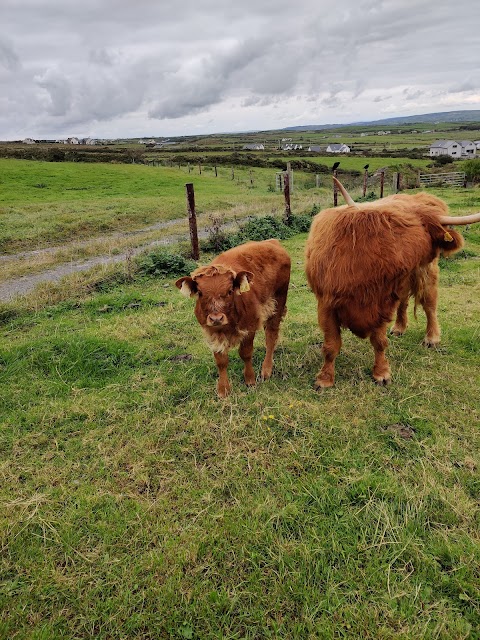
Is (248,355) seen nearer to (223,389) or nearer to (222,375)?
(222,375)

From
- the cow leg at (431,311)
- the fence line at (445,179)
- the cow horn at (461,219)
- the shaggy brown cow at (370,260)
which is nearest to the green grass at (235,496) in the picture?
the cow leg at (431,311)

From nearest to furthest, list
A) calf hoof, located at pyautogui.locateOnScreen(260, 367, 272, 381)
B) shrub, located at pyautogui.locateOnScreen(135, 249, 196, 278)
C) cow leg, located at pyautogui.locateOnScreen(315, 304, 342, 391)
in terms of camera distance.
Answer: cow leg, located at pyautogui.locateOnScreen(315, 304, 342, 391) → calf hoof, located at pyautogui.locateOnScreen(260, 367, 272, 381) → shrub, located at pyautogui.locateOnScreen(135, 249, 196, 278)

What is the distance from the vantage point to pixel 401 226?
426 centimetres

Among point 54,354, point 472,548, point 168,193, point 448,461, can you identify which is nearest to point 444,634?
point 472,548

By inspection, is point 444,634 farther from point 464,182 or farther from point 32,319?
point 464,182

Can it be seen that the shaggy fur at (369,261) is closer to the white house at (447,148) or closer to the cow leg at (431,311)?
the cow leg at (431,311)

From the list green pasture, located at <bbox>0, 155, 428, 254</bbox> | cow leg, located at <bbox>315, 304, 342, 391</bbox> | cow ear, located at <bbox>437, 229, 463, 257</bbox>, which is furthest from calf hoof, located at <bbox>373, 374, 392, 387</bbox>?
green pasture, located at <bbox>0, 155, 428, 254</bbox>

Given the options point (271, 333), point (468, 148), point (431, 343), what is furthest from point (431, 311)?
point (468, 148)

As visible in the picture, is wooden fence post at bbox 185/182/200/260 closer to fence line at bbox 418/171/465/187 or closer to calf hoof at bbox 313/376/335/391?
calf hoof at bbox 313/376/335/391

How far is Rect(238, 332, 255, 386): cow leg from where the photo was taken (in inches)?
186

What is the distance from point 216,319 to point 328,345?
1.55 meters

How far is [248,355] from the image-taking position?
480 centimetres

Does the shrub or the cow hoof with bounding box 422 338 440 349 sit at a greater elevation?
the shrub

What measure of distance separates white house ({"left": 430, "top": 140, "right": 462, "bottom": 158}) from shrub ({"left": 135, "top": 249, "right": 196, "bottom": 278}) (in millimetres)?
96877
